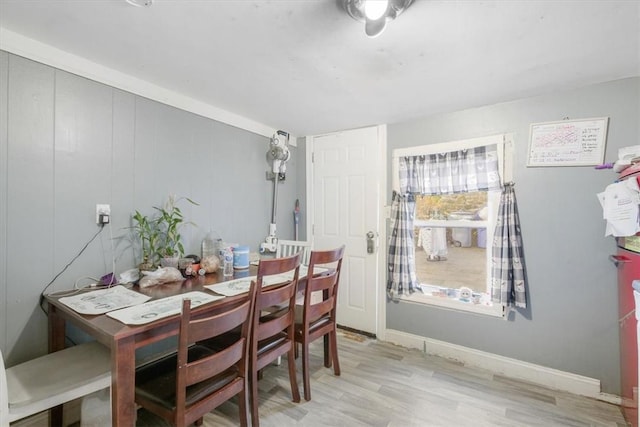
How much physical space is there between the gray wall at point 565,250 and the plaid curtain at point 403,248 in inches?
22.3

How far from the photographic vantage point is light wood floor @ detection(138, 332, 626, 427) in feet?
5.41

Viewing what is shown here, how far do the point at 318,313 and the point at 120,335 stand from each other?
1209mm

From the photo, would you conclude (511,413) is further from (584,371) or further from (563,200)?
(563,200)

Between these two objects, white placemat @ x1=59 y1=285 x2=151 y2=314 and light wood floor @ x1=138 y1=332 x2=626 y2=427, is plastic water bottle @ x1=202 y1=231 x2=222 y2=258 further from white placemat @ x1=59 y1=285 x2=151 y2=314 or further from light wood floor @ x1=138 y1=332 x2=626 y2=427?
light wood floor @ x1=138 y1=332 x2=626 y2=427

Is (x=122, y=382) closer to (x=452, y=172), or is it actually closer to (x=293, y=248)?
(x=293, y=248)

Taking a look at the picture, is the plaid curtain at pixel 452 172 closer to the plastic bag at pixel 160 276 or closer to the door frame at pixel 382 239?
the door frame at pixel 382 239

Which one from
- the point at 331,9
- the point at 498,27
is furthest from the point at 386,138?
the point at 331,9

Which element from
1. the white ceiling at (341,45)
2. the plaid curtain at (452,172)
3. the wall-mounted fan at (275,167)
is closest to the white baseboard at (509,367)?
the plaid curtain at (452,172)

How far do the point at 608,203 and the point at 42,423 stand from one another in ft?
10.9

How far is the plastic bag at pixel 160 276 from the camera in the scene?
167 centimetres

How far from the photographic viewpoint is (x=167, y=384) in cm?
126

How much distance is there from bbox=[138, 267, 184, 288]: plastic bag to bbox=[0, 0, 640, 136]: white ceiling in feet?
4.36

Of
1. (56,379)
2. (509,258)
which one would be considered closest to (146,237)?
(56,379)

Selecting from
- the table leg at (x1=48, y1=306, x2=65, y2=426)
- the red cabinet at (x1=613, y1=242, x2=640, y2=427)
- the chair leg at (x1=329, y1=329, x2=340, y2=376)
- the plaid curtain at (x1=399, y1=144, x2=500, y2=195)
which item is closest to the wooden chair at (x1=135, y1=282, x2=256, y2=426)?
the table leg at (x1=48, y1=306, x2=65, y2=426)
